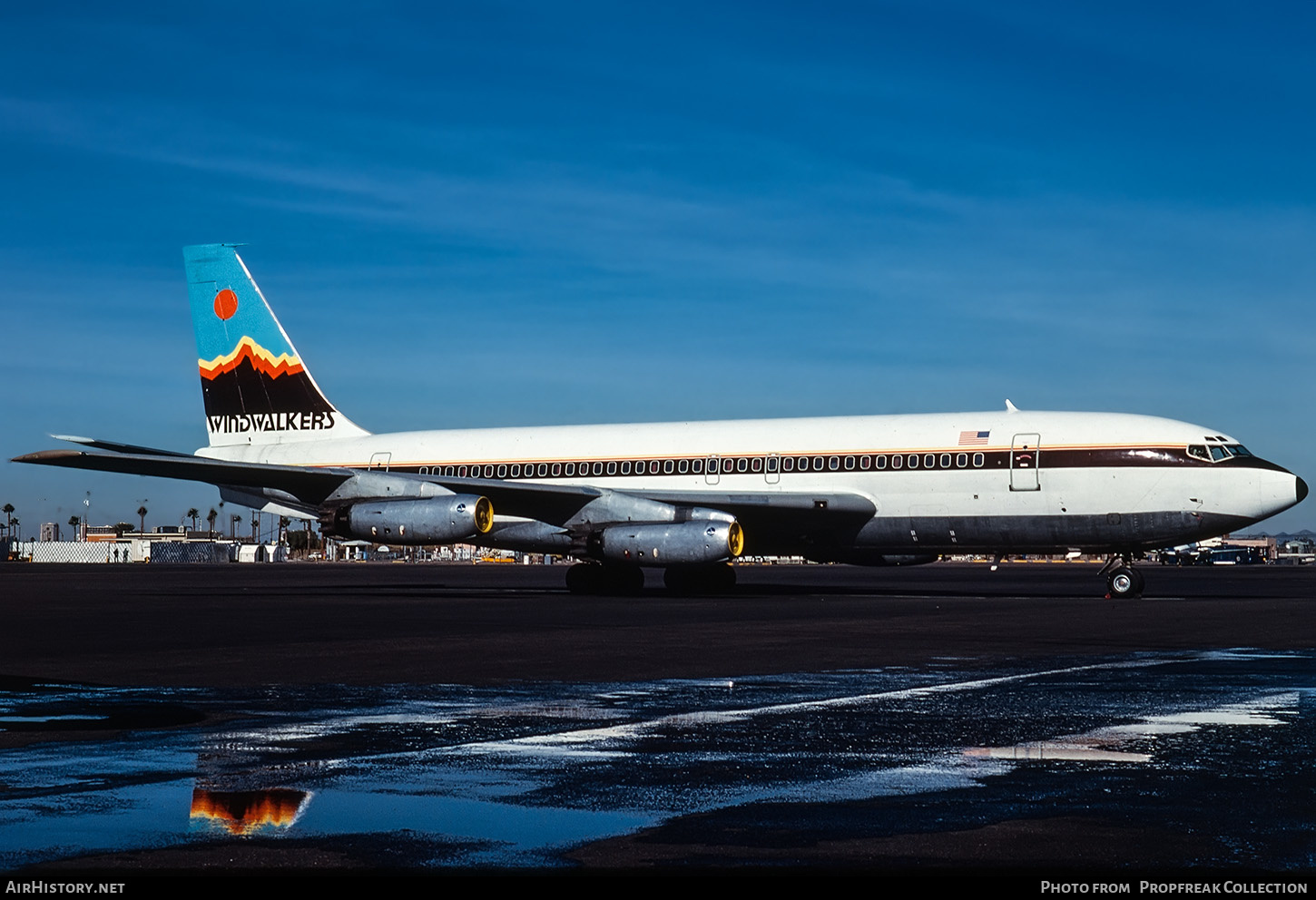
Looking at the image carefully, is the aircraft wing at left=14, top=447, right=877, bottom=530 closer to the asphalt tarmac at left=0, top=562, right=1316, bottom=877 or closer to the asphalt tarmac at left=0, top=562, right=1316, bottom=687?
the asphalt tarmac at left=0, top=562, right=1316, bottom=687

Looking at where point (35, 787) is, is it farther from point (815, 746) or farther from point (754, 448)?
point (754, 448)

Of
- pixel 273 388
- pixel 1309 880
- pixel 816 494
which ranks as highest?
pixel 273 388

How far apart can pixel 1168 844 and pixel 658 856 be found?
7.04 feet

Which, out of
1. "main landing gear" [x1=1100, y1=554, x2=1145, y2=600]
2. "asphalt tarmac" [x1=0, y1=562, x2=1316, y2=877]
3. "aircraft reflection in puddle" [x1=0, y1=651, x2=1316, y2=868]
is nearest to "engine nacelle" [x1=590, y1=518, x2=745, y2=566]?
"main landing gear" [x1=1100, y1=554, x2=1145, y2=600]

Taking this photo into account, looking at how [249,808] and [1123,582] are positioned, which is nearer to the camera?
[249,808]

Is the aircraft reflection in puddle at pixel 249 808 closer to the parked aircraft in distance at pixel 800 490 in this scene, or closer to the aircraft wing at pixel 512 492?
the parked aircraft in distance at pixel 800 490

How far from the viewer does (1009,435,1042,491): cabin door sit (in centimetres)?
3150

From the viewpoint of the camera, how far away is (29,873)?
5.41 metres

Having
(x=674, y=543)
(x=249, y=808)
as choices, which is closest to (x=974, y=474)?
(x=674, y=543)

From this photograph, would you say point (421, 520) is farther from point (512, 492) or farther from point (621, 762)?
point (621, 762)

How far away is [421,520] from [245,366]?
37.2 ft

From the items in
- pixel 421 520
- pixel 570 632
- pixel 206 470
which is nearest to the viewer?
pixel 570 632

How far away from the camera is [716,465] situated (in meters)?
34.7

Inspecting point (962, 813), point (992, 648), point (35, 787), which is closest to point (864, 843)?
point (962, 813)
